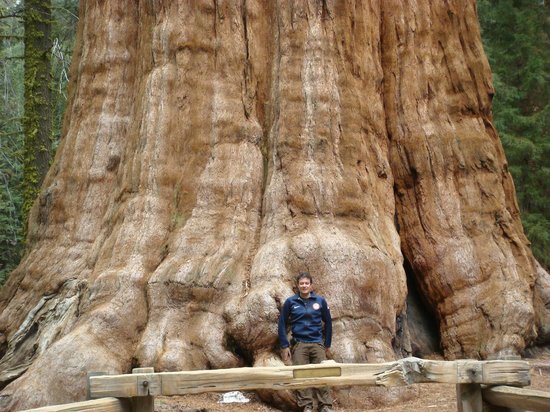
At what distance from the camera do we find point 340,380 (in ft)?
21.0

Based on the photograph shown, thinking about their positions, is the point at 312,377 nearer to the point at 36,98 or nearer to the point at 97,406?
the point at 97,406

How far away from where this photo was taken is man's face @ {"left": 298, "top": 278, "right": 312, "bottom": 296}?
8.20m

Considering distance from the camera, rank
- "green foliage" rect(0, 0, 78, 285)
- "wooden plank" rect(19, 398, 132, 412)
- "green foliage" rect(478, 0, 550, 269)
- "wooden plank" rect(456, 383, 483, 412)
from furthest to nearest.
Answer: "green foliage" rect(478, 0, 550, 269)
"green foliage" rect(0, 0, 78, 285)
"wooden plank" rect(456, 383, 483, 412)
"wooden plank" rect(19, 398, 132, 412)

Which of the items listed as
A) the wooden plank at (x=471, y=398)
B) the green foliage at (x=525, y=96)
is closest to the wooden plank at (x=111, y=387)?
the wooden plank at (x=471, y=398)

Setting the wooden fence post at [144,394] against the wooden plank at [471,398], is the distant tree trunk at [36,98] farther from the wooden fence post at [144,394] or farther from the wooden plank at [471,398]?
the wooden plank at [471,398]

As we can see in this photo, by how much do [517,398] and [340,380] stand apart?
137 cm

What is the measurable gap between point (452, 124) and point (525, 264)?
2226 mm

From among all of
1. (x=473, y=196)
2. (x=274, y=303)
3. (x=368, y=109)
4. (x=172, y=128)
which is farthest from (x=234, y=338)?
(x=473, y=196)

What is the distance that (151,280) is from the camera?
9.22 m

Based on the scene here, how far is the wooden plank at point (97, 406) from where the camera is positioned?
17.1 feet

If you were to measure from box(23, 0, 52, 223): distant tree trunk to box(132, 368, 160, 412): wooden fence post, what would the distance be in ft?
35.3

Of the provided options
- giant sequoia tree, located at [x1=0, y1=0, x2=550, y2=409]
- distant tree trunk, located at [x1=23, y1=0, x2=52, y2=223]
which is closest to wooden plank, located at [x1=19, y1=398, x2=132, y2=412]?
giant sequoia tree, located at [x1=0, y1=0, x2=550, y2=409]

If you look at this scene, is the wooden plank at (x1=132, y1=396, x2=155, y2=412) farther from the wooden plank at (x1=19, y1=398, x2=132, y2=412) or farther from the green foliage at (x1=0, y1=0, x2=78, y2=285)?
the green foliage at (x1=0, y1=0, x2=78, y2=285)

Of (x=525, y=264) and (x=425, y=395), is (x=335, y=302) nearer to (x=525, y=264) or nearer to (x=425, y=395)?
(x=425, y=395)
